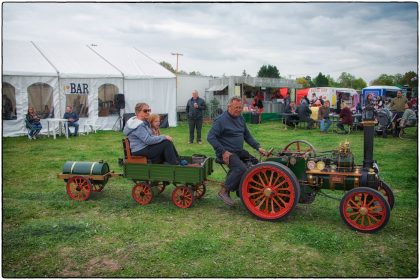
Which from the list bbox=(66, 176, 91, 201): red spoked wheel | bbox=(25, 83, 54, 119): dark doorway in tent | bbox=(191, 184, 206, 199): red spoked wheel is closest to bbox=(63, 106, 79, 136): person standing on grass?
bbox=(25, 83, 54, 119): dark doorway in tent

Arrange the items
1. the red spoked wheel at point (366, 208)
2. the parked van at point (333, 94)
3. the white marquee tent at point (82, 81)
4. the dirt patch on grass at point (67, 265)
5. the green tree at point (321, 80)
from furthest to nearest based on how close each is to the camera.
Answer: the green tree at point (321, 80), the parked van at point (333, 94), the white marquee tent at point (82, 81), the red spoked wheel at point (366, 208), the dirt patch on grass at point (67, 265)

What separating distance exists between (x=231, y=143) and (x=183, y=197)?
3.39ft

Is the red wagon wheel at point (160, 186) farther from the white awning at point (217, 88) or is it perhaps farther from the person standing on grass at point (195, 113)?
the white awning at point (217, 88)

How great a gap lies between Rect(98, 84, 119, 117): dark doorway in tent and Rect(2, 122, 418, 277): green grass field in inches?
396

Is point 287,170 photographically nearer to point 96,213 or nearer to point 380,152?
point 96,213

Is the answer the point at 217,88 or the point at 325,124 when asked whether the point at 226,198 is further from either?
the point at 217,88

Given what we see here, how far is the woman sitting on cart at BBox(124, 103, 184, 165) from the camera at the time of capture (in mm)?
5483

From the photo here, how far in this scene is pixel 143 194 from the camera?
5.68m

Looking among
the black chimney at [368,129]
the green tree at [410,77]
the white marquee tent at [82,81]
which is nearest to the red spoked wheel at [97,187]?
the black chimney at [368,129]

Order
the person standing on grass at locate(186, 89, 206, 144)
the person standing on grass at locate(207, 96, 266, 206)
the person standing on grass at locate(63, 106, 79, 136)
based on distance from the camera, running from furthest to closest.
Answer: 1. the person standing on grass at locate(63, 106, 79, 136)
2. the person standing on grass at locate(186, 89, 206, 144)
3. the person standing on grass at locate(207, 96, 266, 206)

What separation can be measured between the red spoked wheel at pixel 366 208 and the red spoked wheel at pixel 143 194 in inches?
105

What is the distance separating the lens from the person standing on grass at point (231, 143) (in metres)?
5.14

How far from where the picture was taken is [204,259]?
380 centimetres

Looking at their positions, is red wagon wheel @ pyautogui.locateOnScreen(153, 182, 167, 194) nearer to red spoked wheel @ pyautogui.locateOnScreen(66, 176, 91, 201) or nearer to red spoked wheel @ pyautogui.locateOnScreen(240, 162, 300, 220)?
red spoked wheel @ pyautogui.locateOnScreen(66, 176, 91, 201)
